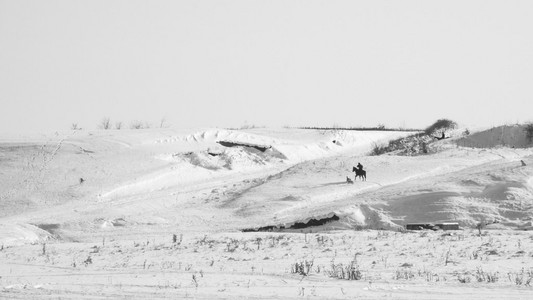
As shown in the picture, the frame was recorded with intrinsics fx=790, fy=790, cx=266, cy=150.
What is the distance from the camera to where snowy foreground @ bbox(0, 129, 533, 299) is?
38.4 feet

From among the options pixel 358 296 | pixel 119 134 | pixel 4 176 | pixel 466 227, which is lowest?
pixel 358 296

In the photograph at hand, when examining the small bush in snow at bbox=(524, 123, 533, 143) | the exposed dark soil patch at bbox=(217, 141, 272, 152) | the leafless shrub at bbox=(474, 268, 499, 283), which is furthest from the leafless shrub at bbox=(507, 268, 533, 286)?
the exposed dark soil patch at bbox=(217, 141, 272, 152)

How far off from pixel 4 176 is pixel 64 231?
40.5ft

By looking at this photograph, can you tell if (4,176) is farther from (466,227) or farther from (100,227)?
(466,227)

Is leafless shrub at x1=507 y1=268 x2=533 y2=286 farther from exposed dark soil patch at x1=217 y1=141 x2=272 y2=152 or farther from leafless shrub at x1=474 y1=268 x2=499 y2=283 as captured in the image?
exposed dark soil patch at x1=217 y1=141 x2=272 y2=152

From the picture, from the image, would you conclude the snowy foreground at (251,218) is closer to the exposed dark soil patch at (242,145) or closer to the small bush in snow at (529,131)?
the exposed dark soil patch at (242,145)

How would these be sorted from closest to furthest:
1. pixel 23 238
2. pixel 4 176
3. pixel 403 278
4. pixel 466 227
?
pixel 403 278 → pixel 466 227 → pixel 23 238 → pixel 4 176

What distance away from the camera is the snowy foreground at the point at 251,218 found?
11703 mm

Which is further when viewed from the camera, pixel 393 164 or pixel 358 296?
pixel 393 164

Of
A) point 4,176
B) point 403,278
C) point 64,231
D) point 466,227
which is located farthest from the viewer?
point 4,176

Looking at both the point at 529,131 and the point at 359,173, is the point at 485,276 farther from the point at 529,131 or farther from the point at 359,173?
the point at 529,131

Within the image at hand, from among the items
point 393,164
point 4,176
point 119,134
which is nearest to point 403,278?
point 393,164

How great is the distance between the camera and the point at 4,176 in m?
35.2

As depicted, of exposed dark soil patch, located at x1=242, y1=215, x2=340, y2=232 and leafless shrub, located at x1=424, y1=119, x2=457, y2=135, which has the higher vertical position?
leafless shrub, located at x1=424, y1=119, x2=457, y2=135
